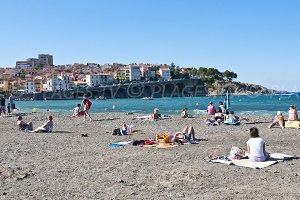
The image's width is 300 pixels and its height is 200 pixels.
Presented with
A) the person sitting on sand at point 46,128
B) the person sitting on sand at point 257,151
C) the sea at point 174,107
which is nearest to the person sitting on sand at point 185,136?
the person sitting on sand at point 257,151

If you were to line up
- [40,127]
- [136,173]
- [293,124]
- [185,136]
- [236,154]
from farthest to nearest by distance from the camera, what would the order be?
[40,127] < [293,124] < [185,136] < [236,154] < [136,173]

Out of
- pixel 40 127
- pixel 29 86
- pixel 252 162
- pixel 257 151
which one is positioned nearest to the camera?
pixel 252 162

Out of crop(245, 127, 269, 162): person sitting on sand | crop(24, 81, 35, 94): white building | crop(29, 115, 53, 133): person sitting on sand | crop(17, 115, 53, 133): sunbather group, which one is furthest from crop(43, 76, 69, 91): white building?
crop(245, 127, 269, 162): person sitting on sand

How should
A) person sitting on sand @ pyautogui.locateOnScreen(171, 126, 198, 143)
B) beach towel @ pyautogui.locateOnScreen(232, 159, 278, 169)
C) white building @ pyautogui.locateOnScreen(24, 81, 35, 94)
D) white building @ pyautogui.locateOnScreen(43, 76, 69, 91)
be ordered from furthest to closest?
white building @ pyautogui.locateOnScreen(24, 81, 35, 94), white building @ pyautogui.locateOnScreen(43, 76, 69, 91), person sitting on sand @ pyautogui.locateOnScreen(171, 126, 198, 143), beach towel @ pyautogui.locateOnScreen(232, 159, 278, 169)

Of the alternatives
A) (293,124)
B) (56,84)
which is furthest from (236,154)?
(56,84)

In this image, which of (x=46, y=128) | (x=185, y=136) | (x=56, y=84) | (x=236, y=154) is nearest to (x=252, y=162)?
(x=236, y=154)

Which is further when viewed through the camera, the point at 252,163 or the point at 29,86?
the point at 29,86

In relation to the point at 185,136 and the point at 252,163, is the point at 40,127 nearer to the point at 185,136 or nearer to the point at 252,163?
the point at 185,136

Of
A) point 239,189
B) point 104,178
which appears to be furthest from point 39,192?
point 239,189

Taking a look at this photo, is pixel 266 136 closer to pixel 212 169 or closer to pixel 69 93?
pixel 212 169

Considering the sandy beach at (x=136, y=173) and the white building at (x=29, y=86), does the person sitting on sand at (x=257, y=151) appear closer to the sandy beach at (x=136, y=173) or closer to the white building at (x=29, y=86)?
the sandy beach at (x=136, y=173)

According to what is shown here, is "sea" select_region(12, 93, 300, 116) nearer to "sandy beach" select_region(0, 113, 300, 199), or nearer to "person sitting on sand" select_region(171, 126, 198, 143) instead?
"person sitting on sand" select_region(171, 126, 198, 143)

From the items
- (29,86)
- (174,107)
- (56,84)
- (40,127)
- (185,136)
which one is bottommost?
(174,107)

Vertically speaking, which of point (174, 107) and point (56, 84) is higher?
point (56, 84)
